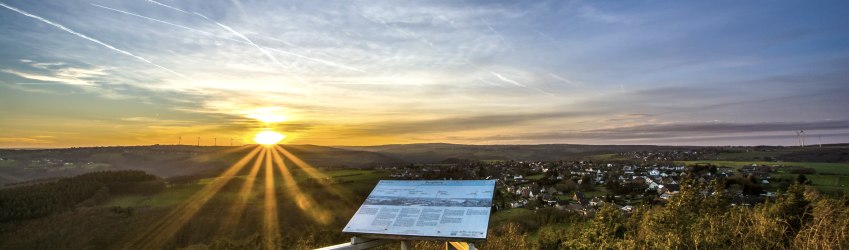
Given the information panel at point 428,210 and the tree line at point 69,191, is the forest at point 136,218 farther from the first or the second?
the information panel at point 428,210

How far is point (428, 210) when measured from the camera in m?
4.97

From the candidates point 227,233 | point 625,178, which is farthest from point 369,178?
point 625,178

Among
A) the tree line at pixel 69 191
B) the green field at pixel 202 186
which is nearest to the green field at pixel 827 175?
the green field at pixel 202 186

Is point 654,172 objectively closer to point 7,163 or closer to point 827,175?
point 827,175

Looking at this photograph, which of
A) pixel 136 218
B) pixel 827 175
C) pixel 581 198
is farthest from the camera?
pixel 136 218

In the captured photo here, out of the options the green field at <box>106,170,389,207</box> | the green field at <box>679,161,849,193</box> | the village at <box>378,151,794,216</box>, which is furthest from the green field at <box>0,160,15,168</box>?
the green field at <box>679,161,849,193</box>

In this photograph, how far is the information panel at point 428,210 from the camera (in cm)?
461

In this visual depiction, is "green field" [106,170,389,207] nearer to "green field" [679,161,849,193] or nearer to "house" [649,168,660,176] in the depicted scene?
"house" [649,168,660,176]

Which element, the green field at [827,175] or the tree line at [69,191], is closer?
the green field at [827,175]

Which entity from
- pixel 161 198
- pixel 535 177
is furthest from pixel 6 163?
pixel 535 177

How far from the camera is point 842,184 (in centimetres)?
3631

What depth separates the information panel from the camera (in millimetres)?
4609

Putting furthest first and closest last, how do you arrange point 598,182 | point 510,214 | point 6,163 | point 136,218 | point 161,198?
point 598,182 < point 161,198 < point 6,163 < point 136,218 < point 510,214

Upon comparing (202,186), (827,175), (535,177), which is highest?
(827,175)
